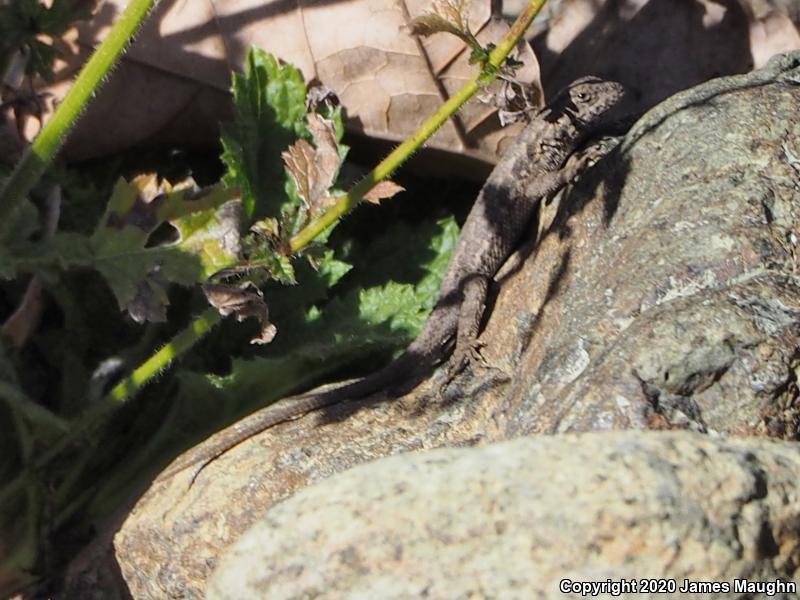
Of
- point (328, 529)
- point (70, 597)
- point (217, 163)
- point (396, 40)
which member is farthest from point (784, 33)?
point (70, 597)

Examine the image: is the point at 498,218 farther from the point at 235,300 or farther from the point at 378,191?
the point at 235,300

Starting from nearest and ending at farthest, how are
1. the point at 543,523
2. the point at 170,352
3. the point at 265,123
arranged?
the point at 543,523
the point at 170,352
the point at 265,123

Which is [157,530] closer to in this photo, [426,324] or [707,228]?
[426,324]

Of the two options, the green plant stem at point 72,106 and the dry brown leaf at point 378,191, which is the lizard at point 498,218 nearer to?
the dry brown leaf at point 378,191

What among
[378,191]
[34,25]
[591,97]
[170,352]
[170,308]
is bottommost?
[170,308]

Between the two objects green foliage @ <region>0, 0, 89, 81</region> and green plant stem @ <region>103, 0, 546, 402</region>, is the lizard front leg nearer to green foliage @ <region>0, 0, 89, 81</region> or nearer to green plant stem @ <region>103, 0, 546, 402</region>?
green plant stem @ <region>103, 0, 546, 402</region>

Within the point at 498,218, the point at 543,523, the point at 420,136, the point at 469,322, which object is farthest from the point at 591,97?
the point at 543,523

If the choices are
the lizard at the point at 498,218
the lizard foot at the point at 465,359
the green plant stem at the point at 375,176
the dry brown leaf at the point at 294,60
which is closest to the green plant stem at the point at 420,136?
the green plant stem at the point at 375,176
